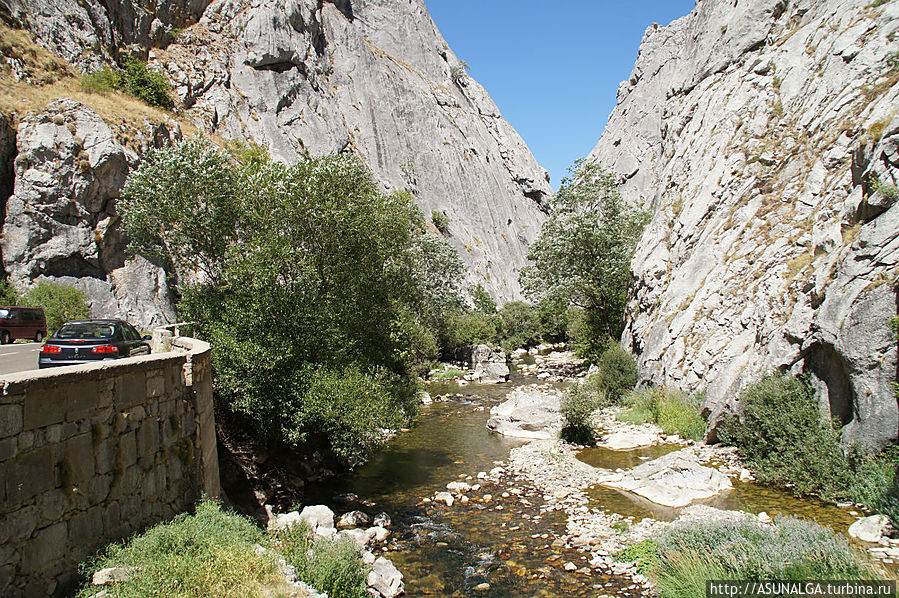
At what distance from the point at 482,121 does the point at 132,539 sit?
335 ft

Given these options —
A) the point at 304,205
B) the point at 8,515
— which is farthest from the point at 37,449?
the point at 304,205

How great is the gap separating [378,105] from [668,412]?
218 ft

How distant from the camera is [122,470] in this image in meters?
6.68

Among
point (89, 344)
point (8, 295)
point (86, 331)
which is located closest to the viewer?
point (89, 344)

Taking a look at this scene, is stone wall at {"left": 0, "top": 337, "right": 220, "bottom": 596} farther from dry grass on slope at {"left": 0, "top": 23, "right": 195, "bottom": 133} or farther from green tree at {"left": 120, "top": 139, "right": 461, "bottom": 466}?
dry grass on slope at {"left": 0, "top": 23, "right": 195, "bottom": 133}

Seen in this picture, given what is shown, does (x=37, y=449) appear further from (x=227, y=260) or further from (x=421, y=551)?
(x=227, y=260)

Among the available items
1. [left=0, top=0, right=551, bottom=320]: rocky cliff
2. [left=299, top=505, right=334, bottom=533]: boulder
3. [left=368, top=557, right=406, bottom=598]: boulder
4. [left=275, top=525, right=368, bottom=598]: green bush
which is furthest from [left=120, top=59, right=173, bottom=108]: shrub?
[left=368, top=557, right=406, bottom=598]: boulder

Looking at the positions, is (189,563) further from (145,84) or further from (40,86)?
(145,84)

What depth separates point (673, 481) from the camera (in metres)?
11.9

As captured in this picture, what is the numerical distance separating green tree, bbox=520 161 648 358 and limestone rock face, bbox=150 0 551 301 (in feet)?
68.8

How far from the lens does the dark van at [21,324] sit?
2028cm

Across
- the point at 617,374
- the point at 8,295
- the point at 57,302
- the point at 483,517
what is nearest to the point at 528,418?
the point at 617,374

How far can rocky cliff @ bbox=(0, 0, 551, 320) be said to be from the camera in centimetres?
3019

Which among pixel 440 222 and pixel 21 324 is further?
pixel 440 222
